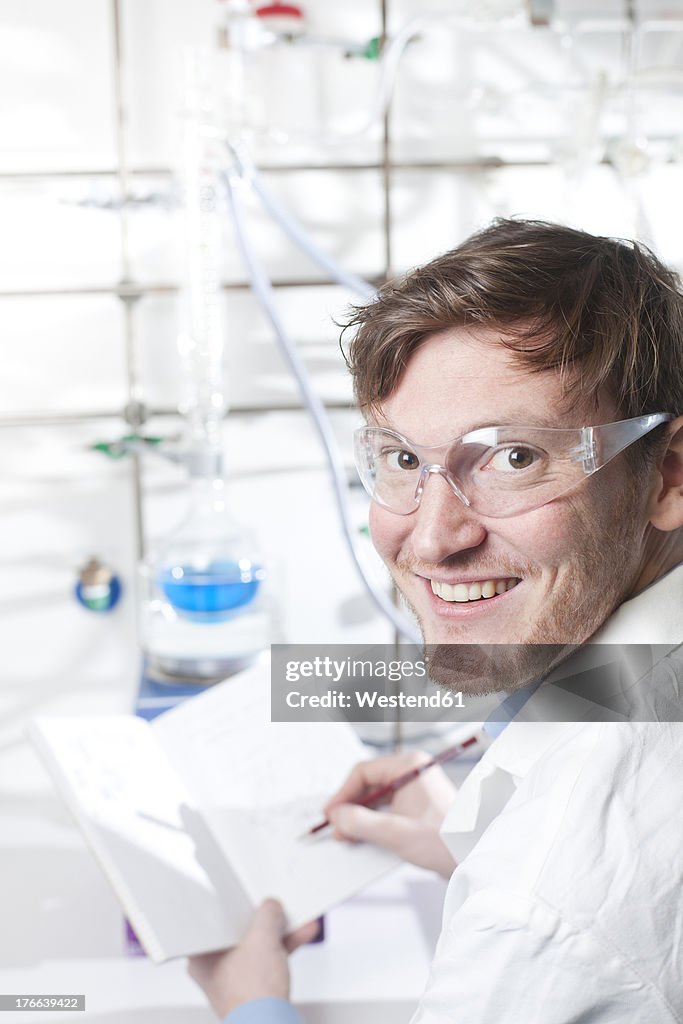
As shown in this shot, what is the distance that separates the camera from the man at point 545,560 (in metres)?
0.51

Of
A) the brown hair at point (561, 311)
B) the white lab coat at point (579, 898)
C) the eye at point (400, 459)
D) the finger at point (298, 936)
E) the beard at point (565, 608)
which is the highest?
the brown hair at point (561, 311)

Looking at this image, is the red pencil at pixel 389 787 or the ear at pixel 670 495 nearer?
the ear at pixel 670 495

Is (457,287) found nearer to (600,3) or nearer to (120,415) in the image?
(120,415)

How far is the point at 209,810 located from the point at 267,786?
7cm

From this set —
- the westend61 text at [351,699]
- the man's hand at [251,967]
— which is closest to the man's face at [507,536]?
the westend61 text at [351,699]

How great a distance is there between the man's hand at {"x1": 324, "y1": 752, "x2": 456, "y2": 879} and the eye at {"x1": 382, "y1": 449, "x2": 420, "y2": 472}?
1.60ft

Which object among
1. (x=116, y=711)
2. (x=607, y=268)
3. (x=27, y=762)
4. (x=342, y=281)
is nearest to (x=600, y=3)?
(x=342, y=281)

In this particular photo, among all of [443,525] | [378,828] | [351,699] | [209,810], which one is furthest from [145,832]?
[443,525]

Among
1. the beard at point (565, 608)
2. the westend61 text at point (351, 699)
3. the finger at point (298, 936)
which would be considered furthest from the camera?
the finger at point (298, 936)

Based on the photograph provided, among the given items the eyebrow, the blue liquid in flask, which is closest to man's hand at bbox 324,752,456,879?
the blue liquid in flask

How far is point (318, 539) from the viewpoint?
5.68 feet

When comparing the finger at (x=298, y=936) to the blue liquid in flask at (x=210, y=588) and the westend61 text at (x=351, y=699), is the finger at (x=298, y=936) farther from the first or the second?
the blue liquid in flask at (x=210, y=588)

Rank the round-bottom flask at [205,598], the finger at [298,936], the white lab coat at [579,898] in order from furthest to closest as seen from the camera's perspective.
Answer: the round-bottom flask at [205,598] → the finger at [298,936] → the white lab coat at [579,898]

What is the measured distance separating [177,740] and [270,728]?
0.32 ft
